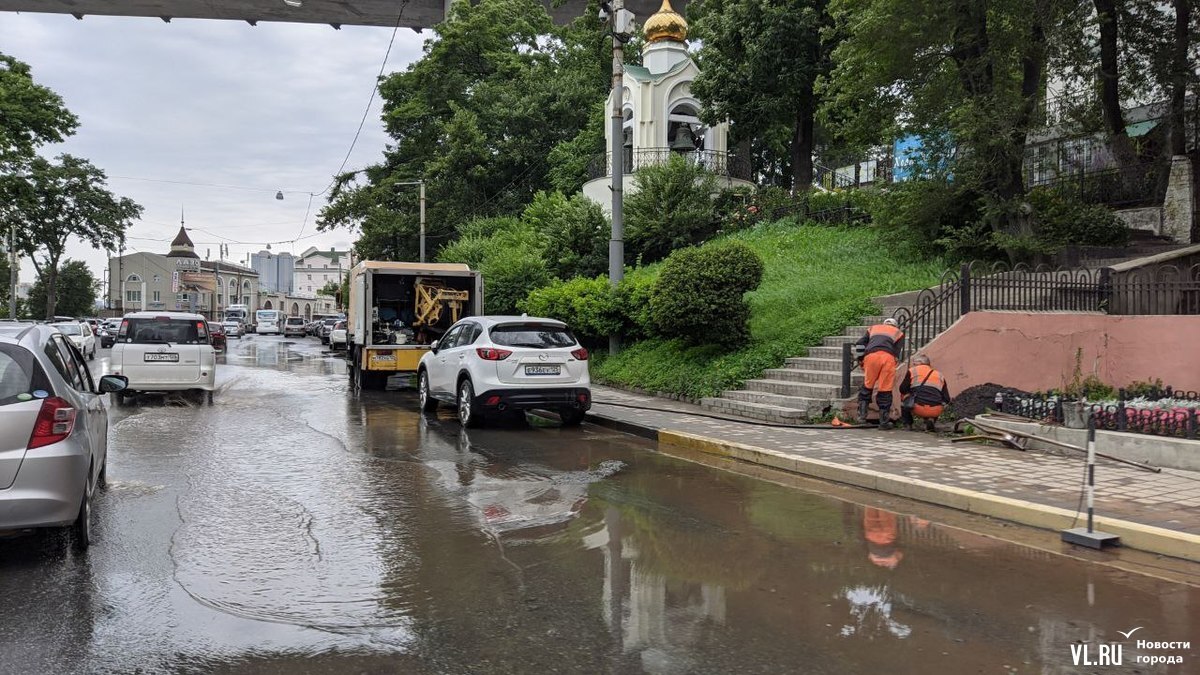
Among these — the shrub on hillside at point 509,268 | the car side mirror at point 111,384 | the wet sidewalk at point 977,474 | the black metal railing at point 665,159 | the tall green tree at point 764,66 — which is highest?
the tall green tree at point 764,66

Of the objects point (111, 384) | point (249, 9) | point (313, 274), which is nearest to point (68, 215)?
point (249, 9)

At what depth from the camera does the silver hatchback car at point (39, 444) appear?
16.5 ft

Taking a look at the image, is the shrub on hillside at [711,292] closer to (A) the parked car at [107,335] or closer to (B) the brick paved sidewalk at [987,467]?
(B) the brick paved sidewalk at [987,467]

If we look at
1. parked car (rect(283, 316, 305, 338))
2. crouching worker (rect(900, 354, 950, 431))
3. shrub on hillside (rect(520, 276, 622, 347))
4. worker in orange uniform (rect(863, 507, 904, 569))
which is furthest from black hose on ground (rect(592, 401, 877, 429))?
parked car (rect(283, 316, 305, 338))

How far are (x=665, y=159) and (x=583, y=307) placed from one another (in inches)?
498

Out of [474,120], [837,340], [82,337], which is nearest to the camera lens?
[837,340]

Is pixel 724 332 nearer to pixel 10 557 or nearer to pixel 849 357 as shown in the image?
pixel 849 357

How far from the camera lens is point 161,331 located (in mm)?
16109

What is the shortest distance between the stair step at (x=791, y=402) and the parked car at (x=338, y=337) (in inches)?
1103

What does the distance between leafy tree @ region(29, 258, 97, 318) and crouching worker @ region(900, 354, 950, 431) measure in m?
86.5

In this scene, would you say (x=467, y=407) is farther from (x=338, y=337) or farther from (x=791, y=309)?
(x=338, y=337)

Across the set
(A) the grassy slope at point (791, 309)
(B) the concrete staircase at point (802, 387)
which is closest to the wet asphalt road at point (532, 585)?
(B) the concrete staircase at point (802, 387)

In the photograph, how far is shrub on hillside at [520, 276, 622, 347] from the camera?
17781 millimetres

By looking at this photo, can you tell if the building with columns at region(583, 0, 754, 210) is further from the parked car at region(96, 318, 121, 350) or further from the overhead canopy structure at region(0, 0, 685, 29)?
the parked car at region(96, 318, 121, 350)
